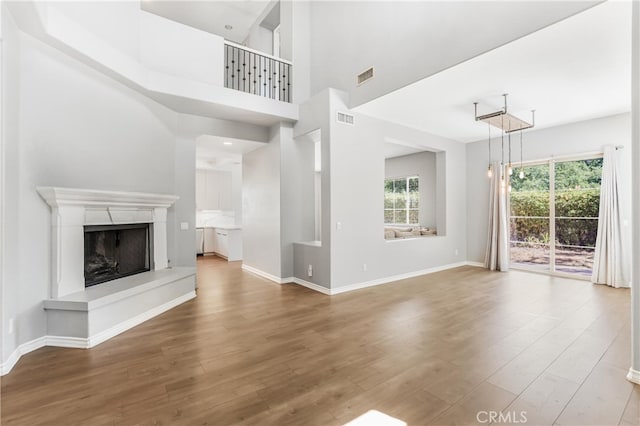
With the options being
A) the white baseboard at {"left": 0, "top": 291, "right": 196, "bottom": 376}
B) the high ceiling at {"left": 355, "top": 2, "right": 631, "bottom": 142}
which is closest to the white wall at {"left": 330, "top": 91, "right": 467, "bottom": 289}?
the high ceiling at {"left": 355, "top": 2, "right": 631, "bottom": 142}

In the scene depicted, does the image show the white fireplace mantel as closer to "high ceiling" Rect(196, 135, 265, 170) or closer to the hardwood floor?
the hardwood floor

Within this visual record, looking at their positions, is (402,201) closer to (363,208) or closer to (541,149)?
(541,149)

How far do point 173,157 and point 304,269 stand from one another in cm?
299

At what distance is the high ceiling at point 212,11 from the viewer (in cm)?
685

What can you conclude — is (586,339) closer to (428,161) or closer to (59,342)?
(59,342)

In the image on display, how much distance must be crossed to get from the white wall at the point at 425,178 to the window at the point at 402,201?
0.19 metres

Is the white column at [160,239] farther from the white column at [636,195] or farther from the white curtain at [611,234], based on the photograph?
the white curtain at [611,234]

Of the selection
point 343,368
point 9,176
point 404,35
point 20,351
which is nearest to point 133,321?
point 20,351

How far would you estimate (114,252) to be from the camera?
155 inches

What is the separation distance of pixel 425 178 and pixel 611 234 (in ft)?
13.2

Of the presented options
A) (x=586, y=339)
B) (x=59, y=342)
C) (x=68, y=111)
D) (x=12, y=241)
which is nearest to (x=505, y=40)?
(x=586, y=339)

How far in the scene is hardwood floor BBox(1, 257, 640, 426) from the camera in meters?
1.88

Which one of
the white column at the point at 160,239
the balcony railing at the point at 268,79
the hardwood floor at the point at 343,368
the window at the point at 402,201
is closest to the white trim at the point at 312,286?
the hardwood floor at the point at 343,368

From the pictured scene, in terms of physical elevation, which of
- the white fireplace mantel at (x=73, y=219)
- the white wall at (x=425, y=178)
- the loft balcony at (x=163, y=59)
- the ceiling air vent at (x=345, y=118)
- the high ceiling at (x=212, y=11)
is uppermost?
the high ceiling at (x=212, y=11)
